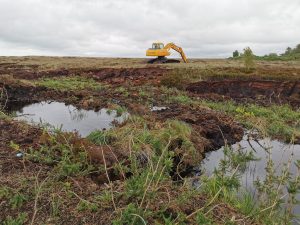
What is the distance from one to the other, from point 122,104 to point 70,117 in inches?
81.7

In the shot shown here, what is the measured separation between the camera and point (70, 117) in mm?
11023

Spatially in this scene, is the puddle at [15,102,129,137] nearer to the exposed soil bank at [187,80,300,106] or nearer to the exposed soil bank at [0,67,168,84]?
the exposed soil bank at [187,80,300,106]

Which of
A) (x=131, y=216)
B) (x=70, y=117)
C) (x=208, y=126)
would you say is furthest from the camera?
(x=70, y=117)

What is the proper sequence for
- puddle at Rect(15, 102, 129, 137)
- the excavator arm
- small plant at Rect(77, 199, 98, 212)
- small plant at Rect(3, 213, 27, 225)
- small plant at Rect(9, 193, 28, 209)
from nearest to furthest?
small plant at Rect(3, 213, 27, 225) → small plant at Rect(77, 199, 98, 212) → small plant at Rect(9, 193, 28, 209) → puddle at Rect(15, 102, 129, 137) → the excavator arm

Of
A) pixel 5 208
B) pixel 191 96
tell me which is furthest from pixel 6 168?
pixel 191 96

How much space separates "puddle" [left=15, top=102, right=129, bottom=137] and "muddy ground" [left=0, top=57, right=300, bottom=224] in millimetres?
569

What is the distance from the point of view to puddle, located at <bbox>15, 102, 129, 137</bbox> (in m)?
9.62

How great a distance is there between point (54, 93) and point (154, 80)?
16.9 ft

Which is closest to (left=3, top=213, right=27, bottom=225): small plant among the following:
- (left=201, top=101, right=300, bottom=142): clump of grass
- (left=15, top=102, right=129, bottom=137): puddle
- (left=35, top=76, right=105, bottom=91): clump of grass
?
(left=15, top=102, right=129, bottom=137): puddle

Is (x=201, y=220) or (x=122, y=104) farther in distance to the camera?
(x=122, y=104)

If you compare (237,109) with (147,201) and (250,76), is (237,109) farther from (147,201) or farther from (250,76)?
(147,201)

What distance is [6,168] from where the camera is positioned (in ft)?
15.9

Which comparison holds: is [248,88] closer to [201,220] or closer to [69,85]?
[69,85]

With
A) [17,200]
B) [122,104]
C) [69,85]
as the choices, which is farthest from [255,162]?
[69,85]
